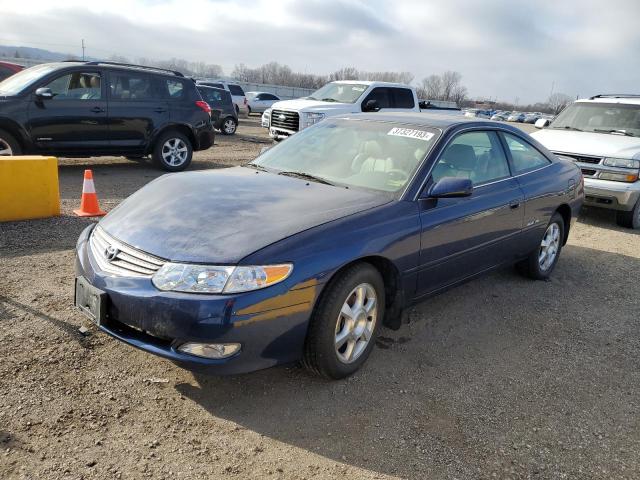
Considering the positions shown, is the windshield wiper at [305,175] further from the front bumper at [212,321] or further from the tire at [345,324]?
the front bumper at [212,321]

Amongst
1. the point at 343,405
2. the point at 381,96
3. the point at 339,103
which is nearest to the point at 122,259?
the point at 343,405

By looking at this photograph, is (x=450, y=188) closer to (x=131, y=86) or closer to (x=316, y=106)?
(x=131, y=86)

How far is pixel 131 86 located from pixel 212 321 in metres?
7.88

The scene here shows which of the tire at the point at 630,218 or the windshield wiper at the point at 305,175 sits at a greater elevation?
the windshield wiper at the point at 305,175

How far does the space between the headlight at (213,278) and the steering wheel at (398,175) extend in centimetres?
136

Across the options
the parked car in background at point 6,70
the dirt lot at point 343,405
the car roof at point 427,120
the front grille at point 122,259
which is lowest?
the dirt lot at point 343,405

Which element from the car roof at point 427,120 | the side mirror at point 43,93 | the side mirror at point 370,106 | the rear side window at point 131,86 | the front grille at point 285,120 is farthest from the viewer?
the side mirror at point 370,106

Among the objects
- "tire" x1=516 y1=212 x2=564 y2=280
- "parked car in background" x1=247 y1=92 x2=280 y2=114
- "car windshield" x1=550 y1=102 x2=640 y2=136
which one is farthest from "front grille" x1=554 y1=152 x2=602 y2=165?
"parked car in background" x1=247 y1=92 x2=280 y2=114

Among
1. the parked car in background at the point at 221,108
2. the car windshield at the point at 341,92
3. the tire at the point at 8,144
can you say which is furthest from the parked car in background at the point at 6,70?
the car windshield at the point at 341,92

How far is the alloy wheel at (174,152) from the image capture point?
32.7ft

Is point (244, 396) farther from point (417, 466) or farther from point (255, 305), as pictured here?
point (417, 466)

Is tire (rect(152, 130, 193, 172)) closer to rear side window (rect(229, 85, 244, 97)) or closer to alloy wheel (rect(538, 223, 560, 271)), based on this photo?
alloy wheel (rect(538, 223, 560, 271))

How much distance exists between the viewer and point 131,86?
9289 millimetres

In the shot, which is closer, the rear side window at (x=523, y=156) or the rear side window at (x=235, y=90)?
the rear side window at (x=523, y=156)
